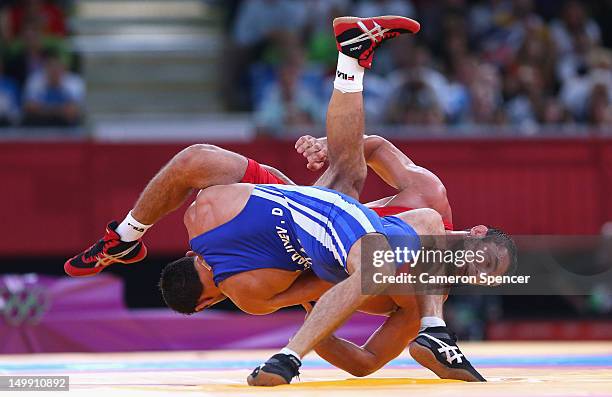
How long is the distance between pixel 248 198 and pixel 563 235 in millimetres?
4786

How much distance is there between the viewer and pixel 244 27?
11.2 metres

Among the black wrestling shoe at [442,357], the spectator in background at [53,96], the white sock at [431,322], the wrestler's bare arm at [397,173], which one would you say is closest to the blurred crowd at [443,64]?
the spectator in background at [53,96]

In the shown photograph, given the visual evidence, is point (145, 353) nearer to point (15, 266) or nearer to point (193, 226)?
point (15, 266)

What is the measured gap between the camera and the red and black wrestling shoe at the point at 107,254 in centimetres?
507

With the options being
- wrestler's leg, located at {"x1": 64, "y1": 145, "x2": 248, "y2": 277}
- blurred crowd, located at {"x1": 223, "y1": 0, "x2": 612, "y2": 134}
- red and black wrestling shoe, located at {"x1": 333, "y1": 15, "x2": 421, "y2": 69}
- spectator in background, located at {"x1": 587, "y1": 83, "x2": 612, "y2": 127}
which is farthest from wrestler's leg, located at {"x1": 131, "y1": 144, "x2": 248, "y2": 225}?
spectator in background, located at {"x1": 587, "y1": 83, "x2": 612, "y2": 127}

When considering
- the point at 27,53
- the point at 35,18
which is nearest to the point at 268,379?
the point at 27,53

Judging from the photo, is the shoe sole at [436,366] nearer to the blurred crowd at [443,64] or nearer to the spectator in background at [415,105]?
the blurred crowd at [443,64]

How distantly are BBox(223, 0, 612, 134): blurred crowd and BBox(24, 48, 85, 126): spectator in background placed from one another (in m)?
1.46

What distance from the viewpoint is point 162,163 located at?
27.6 ft

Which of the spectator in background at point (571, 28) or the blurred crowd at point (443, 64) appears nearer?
the blurred crowd at point (443, 64)

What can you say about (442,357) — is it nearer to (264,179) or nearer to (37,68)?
(264,179)

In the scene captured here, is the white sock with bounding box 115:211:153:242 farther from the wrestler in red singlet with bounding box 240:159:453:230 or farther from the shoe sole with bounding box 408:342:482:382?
the shoe sole with bounding box 408:342:482:382

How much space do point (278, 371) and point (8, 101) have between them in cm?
658

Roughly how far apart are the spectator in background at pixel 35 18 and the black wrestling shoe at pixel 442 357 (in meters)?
7.26
